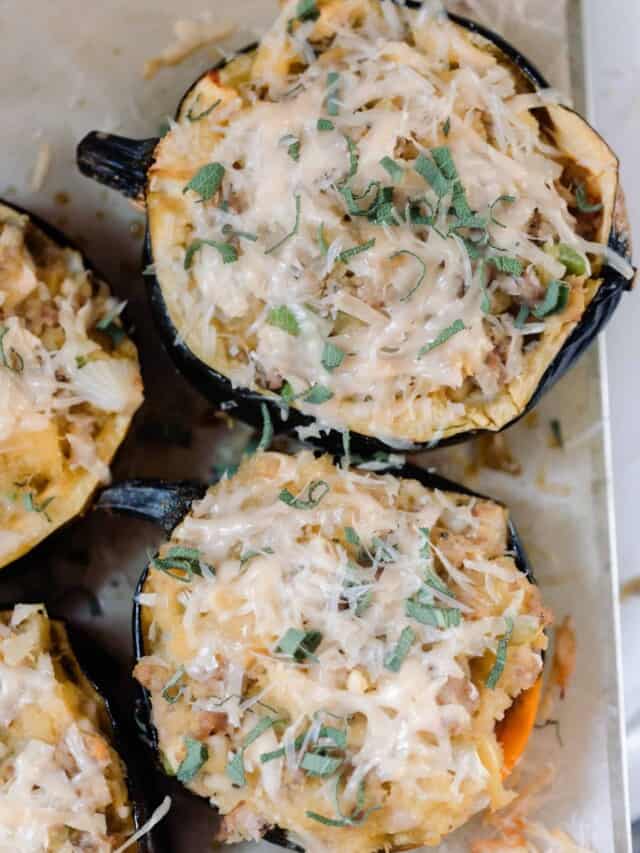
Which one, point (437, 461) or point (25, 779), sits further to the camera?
point (437, 461)

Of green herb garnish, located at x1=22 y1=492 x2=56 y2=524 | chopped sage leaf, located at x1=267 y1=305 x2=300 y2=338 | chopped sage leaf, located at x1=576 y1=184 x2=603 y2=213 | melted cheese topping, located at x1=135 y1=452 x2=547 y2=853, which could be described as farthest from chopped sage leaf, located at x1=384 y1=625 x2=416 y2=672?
chopped sage leaf, located at x1=576 y1=184 x2=603 y2=213

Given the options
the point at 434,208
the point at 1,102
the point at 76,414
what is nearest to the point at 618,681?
the point at 434,208

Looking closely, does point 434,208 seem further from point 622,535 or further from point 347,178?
point 622,535

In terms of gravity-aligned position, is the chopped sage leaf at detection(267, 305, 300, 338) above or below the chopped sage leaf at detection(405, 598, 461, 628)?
above

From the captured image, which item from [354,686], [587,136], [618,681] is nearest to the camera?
[354,686]

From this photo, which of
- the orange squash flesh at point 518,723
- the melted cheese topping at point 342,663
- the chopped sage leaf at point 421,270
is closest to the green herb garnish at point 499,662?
the melted cheese topping at point 342,663

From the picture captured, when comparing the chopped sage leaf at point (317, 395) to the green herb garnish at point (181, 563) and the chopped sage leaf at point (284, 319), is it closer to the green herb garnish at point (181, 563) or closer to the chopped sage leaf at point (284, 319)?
the chopped sage leaf at point (284, 319)

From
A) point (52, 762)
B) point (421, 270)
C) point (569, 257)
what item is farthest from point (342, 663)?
point (569, 257)

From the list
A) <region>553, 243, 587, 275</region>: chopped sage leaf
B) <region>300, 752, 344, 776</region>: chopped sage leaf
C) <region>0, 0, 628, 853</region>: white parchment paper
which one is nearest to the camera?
<region>300, 752, 344, 776</region>: chopped sage leaf

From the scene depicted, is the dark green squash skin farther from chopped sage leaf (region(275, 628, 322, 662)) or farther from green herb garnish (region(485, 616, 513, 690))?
chopped sage leaf (region(275, 628, 322, 662))
